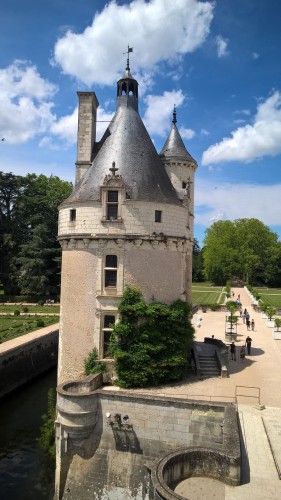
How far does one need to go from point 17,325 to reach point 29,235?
25039 mm

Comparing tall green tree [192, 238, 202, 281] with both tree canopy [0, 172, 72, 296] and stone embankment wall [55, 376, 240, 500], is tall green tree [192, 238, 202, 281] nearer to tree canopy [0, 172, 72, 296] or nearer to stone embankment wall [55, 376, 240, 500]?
tree canopy [0, 172, 72, 296]

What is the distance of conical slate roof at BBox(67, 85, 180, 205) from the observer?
19.0 meters

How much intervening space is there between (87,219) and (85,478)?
11.0m

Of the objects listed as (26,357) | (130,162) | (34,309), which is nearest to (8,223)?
(34,309)

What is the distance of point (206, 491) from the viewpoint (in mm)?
10945

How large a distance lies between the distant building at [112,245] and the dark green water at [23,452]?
157 inches

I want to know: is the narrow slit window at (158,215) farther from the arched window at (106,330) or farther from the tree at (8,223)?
the tree at (8,223)

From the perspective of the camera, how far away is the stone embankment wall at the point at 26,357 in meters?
26.2

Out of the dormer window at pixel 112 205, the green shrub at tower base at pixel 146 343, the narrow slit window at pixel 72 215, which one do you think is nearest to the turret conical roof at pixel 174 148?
the dormer window at pixel 112 205

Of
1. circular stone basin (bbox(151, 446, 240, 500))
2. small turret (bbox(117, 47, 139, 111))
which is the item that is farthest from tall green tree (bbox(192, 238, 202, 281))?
circular stone basin (bbox(151, 446, 240, 500))

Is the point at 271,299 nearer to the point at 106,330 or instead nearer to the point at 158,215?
the point at 158,215

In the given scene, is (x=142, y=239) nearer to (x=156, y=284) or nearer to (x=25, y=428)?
(x=156, y=284)

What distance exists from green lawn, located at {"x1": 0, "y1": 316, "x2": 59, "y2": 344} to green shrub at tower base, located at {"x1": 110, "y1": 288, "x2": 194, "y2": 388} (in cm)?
1612

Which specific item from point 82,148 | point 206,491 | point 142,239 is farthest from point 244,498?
point 82,148
